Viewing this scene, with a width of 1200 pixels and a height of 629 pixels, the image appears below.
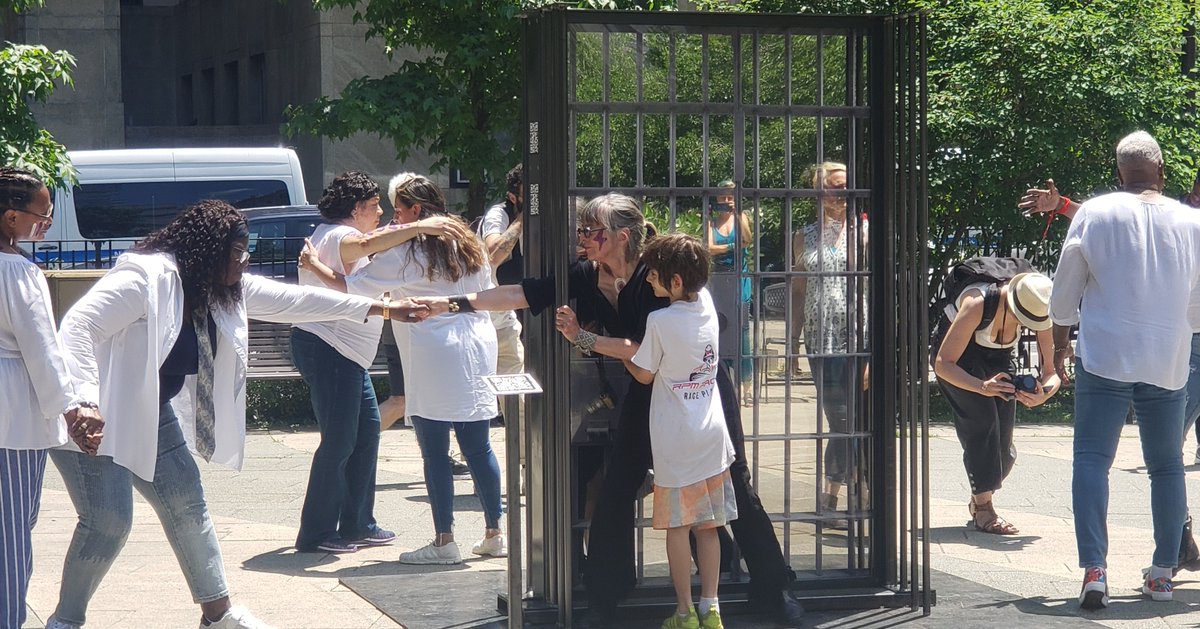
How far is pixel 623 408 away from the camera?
5.45m

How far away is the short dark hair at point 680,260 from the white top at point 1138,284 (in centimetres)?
168

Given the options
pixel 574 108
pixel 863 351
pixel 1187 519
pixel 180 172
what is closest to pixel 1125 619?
pixel 1187 519

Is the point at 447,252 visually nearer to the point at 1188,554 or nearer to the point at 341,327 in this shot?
the point at 341,327

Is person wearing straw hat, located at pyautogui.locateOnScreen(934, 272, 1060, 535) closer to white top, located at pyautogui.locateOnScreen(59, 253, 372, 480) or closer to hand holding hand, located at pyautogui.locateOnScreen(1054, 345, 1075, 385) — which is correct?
hand holding hand, located at pyautogui.locateOnScreen(1054, 345, 1075, 385)

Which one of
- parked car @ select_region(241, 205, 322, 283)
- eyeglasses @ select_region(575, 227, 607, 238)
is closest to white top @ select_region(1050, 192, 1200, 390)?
eyeglasses @ select_region(575, 227, 607, 238)

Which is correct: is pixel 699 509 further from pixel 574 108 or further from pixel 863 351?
pixel 574 108

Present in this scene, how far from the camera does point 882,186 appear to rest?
5.80m

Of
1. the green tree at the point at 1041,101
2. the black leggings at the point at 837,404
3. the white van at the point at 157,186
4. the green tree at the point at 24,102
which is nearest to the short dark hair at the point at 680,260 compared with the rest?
the black leggings at the point at 837,404

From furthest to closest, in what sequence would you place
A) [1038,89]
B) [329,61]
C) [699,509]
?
[329,61] → [1038,89] → [699,509]

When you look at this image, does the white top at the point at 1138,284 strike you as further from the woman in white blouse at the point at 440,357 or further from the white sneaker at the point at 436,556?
the white sneaker at the point at 436,556

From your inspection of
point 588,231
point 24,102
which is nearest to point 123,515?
point 588,231

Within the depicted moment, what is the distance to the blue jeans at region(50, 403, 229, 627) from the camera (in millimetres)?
4949

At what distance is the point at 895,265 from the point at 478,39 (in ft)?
27.7

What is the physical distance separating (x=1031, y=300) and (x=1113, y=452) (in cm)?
103
